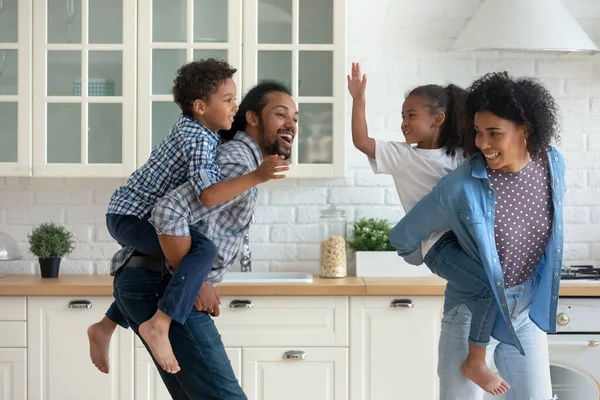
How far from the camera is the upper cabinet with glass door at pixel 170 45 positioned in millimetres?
3801

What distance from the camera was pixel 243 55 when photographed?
380 cm

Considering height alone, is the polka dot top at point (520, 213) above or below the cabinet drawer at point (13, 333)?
above

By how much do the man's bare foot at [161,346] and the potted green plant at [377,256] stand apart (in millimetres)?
1761

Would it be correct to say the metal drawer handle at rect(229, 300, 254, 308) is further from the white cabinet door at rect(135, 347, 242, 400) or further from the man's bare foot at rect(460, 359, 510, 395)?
the man's bare foot at rect(460, 359, 510, 395)

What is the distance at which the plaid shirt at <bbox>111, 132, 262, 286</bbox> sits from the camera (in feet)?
7.52

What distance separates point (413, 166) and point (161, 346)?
0.97 m

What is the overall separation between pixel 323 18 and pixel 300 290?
1216 mm

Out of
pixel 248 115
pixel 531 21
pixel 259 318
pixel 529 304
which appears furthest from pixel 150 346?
pixel 531 21

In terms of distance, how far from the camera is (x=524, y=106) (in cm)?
226

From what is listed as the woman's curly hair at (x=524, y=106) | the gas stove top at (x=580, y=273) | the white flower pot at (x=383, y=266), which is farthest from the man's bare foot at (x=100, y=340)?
the gas stove top at (x=580, y=273)

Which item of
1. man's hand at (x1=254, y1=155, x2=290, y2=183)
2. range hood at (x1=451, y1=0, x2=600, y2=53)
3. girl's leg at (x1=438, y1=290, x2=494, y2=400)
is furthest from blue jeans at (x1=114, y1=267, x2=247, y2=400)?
range hood at (x1=451, y1=0, x2=600, y2=53)

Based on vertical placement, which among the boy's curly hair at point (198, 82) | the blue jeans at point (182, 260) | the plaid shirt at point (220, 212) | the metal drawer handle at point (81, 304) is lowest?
the metal drawer handle at point (81, 304)

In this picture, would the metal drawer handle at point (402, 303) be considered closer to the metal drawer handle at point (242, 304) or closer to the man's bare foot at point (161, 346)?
the metal drawer handle at point (242, 304)

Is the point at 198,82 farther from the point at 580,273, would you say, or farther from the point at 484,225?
the point at 580,273
